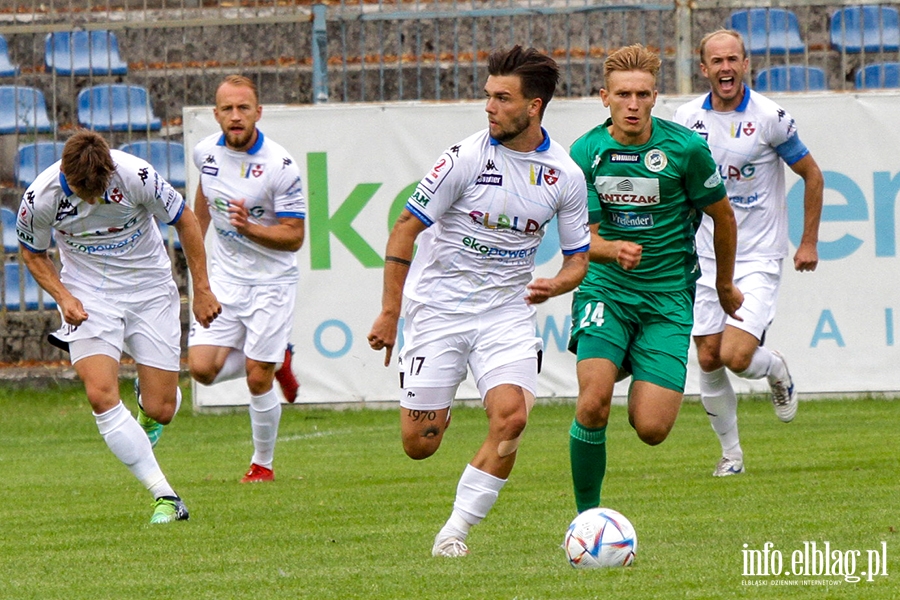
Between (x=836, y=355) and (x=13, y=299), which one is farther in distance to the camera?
(x=13, y=299)

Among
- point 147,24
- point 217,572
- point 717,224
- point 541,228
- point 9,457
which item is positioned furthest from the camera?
point 147,24

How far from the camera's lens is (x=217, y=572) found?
6.19 meters

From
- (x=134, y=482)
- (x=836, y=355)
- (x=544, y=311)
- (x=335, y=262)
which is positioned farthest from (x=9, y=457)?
(x=836, y=355)

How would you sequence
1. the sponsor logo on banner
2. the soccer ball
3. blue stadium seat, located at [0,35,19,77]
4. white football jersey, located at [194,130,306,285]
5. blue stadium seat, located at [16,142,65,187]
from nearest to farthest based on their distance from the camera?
the sponsor logo on banner
the soccer ball
white football jersey, located at [194,130,306,285]
blue stadium seat, located at [16,142,65,187]
blue stadium seat, located at [0,35,19,77]

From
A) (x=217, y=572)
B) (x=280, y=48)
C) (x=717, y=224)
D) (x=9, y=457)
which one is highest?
(x=280, y=48)

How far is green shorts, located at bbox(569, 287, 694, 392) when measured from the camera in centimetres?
706

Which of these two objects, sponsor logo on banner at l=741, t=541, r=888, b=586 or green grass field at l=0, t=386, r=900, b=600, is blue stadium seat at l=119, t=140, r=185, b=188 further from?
sponsor logo on banner at l=741, t=541, r=888, b=586

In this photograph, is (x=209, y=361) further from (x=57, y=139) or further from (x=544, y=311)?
(x=57, y=139)

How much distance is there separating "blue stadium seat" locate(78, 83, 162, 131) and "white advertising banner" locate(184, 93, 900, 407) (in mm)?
1722

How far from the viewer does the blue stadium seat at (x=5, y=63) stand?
53.9 feet

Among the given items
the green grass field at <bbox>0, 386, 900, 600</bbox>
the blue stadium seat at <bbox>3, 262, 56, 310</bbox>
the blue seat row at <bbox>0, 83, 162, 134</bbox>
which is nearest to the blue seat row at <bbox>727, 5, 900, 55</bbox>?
the green grass field at <bbox>0, 386, 900, 600</bbox>

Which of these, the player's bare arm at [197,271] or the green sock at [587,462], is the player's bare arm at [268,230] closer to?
the player's bare arm at [197,271]

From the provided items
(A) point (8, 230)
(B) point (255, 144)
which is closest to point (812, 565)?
(B) point (255, 144)

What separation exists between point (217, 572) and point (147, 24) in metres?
9.31
